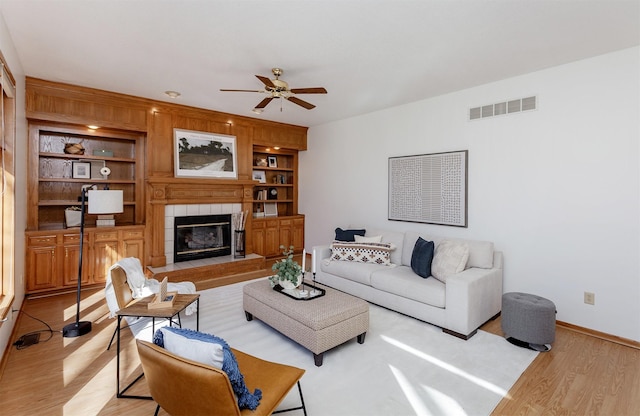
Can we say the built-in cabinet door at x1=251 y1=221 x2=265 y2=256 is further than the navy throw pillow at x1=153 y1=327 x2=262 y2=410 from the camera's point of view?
Yes

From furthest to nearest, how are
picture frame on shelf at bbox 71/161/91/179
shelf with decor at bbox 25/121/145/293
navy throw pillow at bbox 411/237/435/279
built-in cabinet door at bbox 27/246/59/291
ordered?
picture frame on shelf at bbox 71/161/91/179
shelf with decor at bbox 25/121/145/293
built-in cabinet door at bbox 27/246/59/291
navy throw pillow at bbox 411/237/435/279

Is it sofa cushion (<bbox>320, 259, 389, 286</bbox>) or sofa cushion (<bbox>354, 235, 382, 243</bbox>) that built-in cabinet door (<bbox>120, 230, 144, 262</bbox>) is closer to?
sofa cushion (<bbox>320, 259, 389, 286</bbox>)

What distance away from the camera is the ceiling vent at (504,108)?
12.0 feet

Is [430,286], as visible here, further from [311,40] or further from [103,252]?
[103,252]

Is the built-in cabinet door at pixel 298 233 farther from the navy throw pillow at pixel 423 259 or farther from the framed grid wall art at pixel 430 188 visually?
the navy throw pillow at pixel 423 259

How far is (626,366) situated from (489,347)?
1042 millimetres

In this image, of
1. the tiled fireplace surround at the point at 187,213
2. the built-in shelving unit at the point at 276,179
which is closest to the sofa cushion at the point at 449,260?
the tiled fireplace surround at the point at 187,213

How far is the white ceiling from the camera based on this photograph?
2.42 meters

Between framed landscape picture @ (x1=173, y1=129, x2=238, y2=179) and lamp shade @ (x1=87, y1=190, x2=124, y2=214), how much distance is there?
2048 millimetres

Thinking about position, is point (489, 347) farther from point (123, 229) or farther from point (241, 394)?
point (123, 229)

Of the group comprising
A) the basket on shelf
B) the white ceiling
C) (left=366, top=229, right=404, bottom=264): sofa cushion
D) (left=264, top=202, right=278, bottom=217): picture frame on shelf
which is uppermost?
the white ceiling

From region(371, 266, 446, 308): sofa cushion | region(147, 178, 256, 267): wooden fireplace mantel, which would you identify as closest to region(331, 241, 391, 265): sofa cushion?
region(371, 266, 446, 308): sofa cushion

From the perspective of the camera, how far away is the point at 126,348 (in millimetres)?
2869

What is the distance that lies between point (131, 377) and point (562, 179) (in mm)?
4524
